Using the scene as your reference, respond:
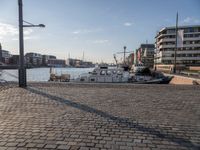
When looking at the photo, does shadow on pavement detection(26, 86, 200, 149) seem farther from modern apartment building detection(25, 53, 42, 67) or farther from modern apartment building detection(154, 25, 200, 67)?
modern apartment building detection(25, 53, 42, 67)

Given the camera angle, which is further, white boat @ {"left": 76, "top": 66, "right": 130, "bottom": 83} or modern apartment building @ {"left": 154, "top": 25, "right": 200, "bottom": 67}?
modern apartment building @ {"left": 154, "top": 25, "right": 200, "bottom": 67}

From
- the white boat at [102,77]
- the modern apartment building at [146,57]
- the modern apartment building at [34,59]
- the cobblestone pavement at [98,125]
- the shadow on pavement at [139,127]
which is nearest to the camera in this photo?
the cobblestone pavement at [98,125]

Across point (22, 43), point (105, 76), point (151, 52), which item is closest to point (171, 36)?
point (151, 52)

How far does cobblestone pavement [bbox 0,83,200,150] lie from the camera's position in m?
4.94

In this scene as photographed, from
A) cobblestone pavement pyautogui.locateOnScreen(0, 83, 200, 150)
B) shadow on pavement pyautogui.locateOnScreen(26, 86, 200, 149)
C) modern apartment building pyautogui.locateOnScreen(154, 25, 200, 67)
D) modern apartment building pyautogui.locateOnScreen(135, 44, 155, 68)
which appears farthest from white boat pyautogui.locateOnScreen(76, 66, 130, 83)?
modern apartment building pyautogui.locateOnScreen(135, 44, 155, 68)

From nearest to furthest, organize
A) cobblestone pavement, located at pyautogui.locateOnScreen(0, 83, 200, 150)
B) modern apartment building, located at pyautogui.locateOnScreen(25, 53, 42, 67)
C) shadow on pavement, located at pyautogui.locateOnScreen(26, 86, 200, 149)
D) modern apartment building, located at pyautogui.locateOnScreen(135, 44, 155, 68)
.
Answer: cobblestone pavement, located at pyautogui.locateOnScreen(0, 83, 200, 150), shadow on pavement, located at pyautogui.locateOnScreen(26, 86, 200, 149), modern apartment building, located at pyautogui.locateOnScreen(135, 44, 155, 68), modern apartment building, located at pyautogui.locateOnScreen(25, 53, 42, 67)

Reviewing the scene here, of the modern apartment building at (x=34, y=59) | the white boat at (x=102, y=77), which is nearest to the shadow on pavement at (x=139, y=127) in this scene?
the white boat at (x=102, y=77)

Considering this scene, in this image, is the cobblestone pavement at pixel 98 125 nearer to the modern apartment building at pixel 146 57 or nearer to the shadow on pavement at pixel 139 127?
the shadow on pavement at pixel 139 127

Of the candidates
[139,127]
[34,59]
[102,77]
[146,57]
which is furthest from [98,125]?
[34,59]

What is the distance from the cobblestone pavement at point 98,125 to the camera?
4.94 meters

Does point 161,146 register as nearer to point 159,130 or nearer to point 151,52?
point 159,130

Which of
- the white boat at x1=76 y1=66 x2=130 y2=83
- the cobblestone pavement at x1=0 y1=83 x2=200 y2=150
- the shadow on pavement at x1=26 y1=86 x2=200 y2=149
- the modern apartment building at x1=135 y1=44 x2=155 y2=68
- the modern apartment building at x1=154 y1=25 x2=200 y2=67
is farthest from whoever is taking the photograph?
the modern apartment building at x1=135 y1=44 x2=155 y2=68

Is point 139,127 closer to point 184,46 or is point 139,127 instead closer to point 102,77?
point 102,77

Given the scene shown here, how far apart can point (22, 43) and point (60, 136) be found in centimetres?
1024
